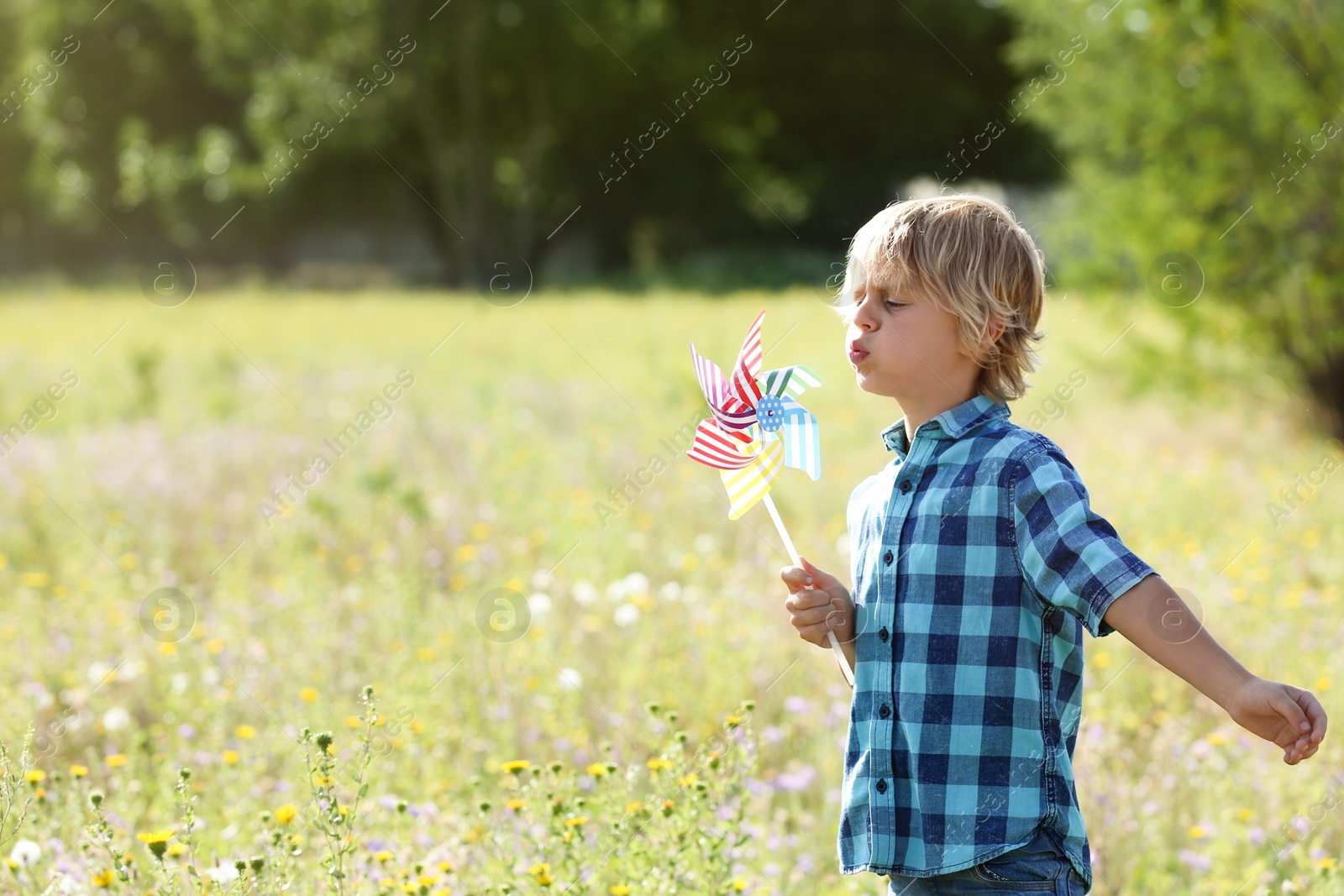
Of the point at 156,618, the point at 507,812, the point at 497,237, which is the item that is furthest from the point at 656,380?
the point at 497,237

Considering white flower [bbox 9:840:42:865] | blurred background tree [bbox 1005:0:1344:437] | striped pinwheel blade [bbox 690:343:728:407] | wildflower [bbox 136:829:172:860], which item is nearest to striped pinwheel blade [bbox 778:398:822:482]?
striped pinwheel blade [bbox 690:343:728:407]

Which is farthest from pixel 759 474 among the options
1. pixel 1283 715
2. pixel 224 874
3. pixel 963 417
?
pixel 224 874

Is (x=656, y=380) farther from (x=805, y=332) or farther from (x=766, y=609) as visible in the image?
(x=766, y=609)

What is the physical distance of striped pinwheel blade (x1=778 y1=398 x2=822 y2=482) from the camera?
1.87 meters

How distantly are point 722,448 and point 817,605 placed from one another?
303 mm

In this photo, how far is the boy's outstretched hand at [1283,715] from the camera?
56.4 inches

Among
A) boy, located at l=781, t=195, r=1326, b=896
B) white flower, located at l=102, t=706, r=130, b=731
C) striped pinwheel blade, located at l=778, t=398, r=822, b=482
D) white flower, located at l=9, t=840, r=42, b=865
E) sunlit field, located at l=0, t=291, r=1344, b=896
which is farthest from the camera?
white flower, located at l=102, t=706, r=130, b=731

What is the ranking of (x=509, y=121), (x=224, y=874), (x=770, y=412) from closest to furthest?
1. (x=770, y=412)
2. (x=224, y=874)
3. (x=509, y=121)

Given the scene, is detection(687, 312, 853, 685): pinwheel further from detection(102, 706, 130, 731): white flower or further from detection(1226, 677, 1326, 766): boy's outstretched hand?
detection(102, 706, 130, 731): white flower

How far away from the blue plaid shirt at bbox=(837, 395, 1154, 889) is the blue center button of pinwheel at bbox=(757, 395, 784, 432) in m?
0.25

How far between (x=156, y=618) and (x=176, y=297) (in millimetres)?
17202

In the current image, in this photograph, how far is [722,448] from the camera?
1.92 m

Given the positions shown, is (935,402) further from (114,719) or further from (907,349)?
(114,719)

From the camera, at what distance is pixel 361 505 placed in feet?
19.6
